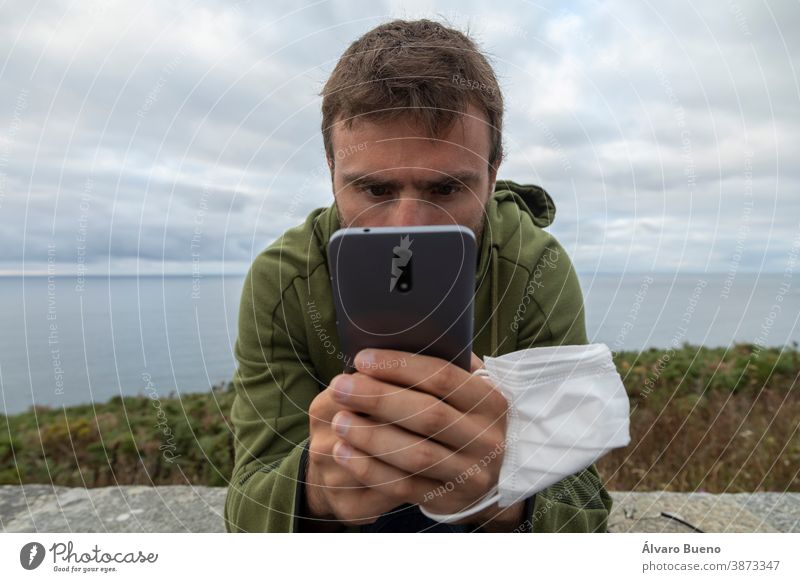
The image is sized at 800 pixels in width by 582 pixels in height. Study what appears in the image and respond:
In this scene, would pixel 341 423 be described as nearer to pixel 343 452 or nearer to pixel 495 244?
pixel 343 452

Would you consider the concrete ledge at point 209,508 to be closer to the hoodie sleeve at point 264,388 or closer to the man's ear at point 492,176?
the hoodie sleeve at point 264,388

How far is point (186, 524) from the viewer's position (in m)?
1.27

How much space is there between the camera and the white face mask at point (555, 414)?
0.71 metres

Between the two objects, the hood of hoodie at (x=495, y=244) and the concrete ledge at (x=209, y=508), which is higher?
the hood of hoodie at (x=495, y=244)

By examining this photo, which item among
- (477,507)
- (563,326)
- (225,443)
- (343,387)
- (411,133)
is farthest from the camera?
(225,443)

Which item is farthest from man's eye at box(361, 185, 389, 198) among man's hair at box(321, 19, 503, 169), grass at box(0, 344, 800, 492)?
grass at box(0, 344, 800, 492)

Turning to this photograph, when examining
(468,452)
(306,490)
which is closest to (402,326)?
(468,452)

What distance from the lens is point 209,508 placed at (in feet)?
4.31

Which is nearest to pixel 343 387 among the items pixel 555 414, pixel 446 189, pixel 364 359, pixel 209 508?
pixel 364 359

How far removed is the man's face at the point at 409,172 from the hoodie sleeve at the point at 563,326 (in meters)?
0.19

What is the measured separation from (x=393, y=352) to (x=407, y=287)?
8cm

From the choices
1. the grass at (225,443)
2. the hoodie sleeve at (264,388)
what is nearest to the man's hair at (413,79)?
the hoodie sleeve at (264,388)
